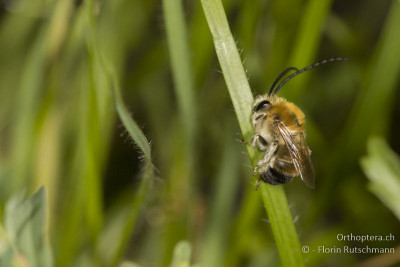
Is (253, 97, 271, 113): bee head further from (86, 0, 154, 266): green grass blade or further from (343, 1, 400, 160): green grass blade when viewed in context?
(343, 1, 400, 160): green grass blade

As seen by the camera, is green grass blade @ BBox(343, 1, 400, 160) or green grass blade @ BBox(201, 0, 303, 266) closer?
green grass blade @ BBox(201, 0, 303, 266)

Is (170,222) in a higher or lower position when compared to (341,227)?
higher

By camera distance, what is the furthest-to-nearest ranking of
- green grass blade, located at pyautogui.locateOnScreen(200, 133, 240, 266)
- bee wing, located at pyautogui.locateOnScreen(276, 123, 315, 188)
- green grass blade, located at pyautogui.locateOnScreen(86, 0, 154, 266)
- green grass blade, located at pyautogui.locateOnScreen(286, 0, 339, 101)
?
green grass blade, located at pyautogui.locateOnScreen(200, 133, 240, 266)
green grass blade, located at pyautogui.locateOnScreen(286, 0, 339, 101)
bee wing, located at pyautogui.locateOnScreen(276, 123, 315, 188)
green grass blade, located at pyautogui.locateOnScreen(86, 0, 154, 266)

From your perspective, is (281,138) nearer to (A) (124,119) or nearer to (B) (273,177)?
(B) (273,177)

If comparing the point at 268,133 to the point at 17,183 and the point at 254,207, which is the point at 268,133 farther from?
the point at 17,183

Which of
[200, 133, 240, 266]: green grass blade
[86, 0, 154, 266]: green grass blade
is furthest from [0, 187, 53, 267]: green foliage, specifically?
[200, 133, 240, 266]: green grass blade

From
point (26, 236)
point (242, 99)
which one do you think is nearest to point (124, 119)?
point (242, 99)

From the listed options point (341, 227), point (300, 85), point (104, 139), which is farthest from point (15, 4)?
point (341, 227)
